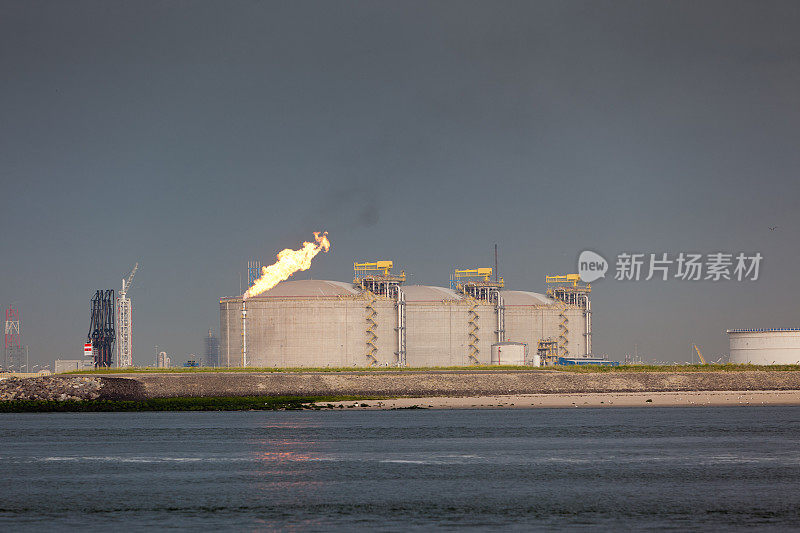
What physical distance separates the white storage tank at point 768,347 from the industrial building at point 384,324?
32.8 metres

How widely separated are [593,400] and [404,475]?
74.4m

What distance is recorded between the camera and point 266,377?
128m

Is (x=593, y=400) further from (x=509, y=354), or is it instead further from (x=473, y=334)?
(x=473, y=334)

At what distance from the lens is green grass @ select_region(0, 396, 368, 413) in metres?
114

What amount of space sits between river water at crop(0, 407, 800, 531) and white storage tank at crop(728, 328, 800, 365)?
70.4 metres

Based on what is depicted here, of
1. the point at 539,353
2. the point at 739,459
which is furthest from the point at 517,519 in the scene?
the point at 539,353

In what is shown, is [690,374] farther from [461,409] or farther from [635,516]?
[635,516]

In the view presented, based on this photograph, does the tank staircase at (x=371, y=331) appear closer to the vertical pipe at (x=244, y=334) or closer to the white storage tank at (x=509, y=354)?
the vertical pipe at (x=244, y=334)

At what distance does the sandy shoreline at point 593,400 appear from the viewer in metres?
116

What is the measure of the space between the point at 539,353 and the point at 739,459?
4883 inches

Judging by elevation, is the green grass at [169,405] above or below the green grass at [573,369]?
below

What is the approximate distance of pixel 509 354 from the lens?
166 m

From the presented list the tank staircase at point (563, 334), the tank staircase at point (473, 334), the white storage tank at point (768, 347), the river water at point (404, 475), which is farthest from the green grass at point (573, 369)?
the river water at point (404, 475)

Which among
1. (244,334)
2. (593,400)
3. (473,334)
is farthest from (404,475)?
(473,334)
